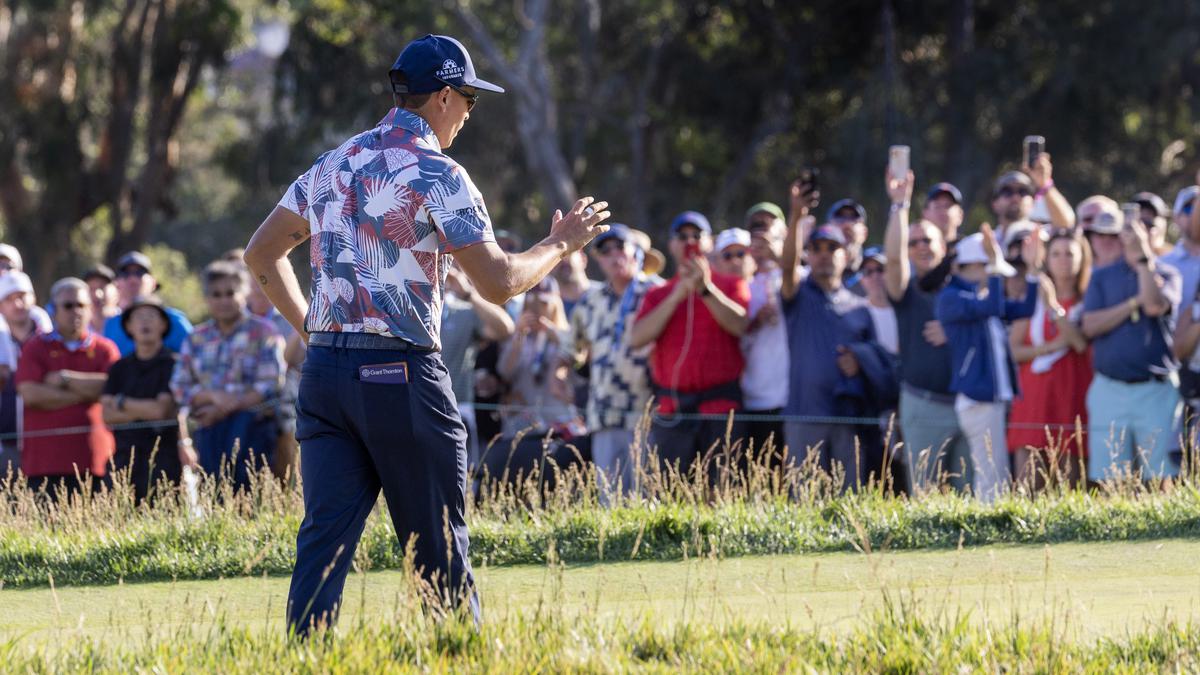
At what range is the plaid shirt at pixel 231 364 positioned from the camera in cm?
1156

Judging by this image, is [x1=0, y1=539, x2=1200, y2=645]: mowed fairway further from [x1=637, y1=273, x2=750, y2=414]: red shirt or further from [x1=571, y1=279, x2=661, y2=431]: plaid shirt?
[x1=571, y1=279, x2=661, y2=431]: plaid shirt

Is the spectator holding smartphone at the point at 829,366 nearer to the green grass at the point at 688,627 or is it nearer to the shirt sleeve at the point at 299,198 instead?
the green grass at the point at 688,627

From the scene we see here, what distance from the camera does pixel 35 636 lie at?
20.7 ft

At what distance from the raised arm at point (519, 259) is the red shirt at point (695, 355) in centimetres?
529

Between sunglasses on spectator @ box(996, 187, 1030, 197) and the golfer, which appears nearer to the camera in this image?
the golfer


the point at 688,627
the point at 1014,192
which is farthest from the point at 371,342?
the point at 1014,192

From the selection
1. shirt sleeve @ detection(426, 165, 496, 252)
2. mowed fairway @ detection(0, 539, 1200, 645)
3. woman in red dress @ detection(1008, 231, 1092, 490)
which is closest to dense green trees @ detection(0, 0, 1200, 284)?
woman in red dress @ detection(1008, 231, 1092, 490)

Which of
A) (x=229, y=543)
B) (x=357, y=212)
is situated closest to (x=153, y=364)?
(x=229, y=543)

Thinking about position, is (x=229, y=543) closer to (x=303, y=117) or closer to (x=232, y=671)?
(x=232, y=671)

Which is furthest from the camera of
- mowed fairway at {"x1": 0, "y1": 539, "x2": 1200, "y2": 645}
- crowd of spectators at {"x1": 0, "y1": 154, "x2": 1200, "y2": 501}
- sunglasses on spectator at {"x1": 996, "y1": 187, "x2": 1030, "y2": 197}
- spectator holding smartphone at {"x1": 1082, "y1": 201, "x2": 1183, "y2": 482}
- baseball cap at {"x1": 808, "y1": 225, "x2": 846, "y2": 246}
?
sunglasses on spectator at {"x1": 996, "y1": 187, "x2": 1030, "y2": 197}

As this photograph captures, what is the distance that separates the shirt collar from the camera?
5.62 meters

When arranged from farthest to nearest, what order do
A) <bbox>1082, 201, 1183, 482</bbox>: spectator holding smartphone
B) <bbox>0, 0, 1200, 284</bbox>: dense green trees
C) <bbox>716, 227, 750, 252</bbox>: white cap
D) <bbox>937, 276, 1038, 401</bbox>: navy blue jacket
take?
<bbox>0, 0, 1200, 284</bbox>: dense green trees
<bbox>716, 227, 750, 252</bbox>: white cap
<bbox>937, 276, 1038, 401</bbox>: navy blue jacket
<bbox>1082, 201, 1183, 482</bbox>: spectator holding smartphone

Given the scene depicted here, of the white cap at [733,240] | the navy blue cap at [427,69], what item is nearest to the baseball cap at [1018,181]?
the white cap at [733,240]

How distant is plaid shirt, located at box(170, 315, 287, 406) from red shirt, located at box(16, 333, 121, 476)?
0.70 m
